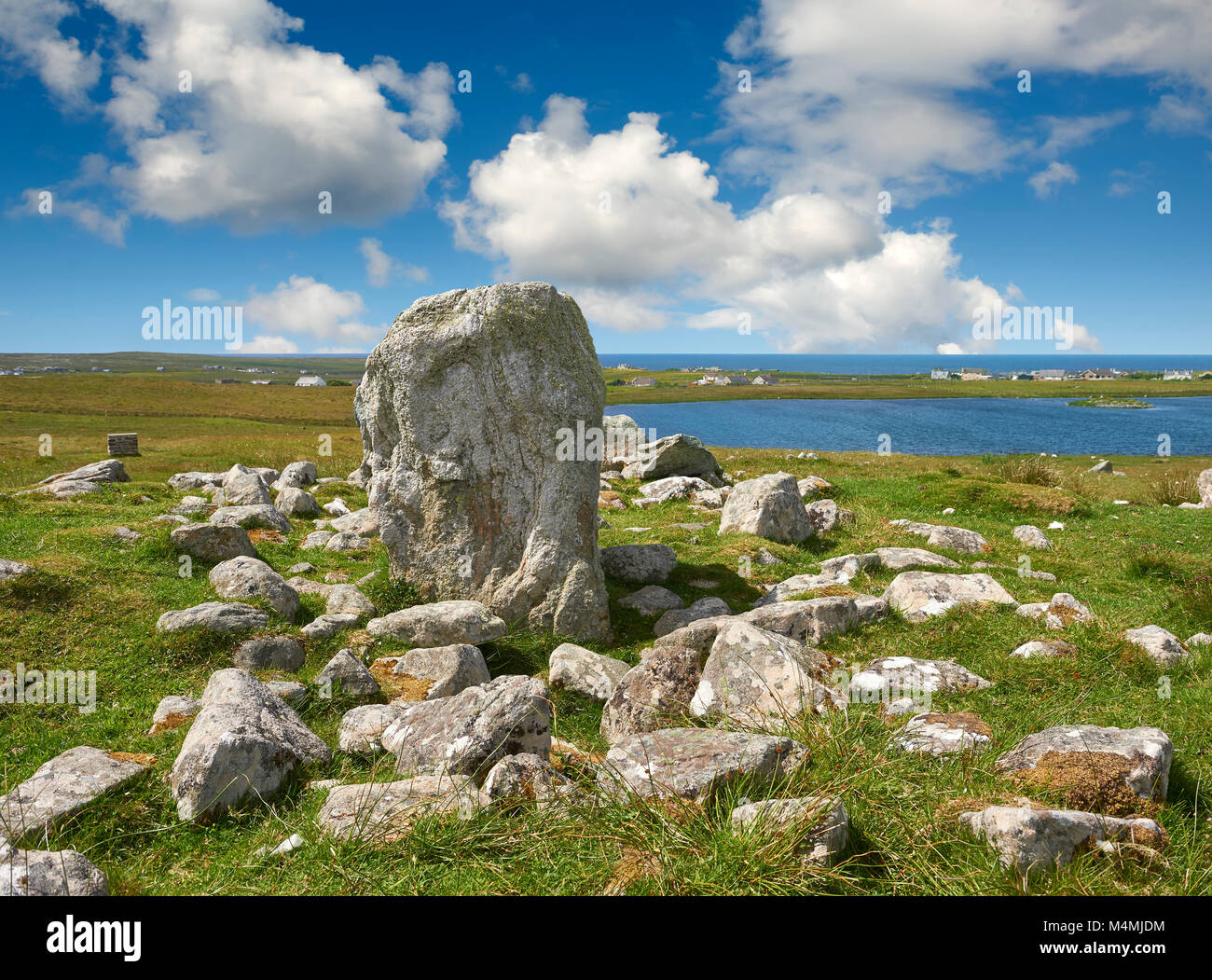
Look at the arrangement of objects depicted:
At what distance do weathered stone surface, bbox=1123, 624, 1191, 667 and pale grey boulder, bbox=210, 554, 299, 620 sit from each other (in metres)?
12.4

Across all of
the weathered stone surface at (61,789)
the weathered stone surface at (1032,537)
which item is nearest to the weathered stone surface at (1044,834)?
the weathered stone surface at (61,789)

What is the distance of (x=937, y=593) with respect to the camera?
39.7 ft

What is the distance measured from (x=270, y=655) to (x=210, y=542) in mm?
4203

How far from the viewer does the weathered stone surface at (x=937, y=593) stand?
38.7 feet

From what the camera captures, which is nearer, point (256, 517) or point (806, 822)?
point (806, 822)

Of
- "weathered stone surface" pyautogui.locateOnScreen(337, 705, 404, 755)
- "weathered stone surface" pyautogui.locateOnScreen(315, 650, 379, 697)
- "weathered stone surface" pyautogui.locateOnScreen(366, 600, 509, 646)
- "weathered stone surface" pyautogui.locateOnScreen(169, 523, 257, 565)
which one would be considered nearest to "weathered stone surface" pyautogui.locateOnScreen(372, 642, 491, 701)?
"weathered stone surface" pyautogui.locateOnScreen(315, 650, 379, 697)

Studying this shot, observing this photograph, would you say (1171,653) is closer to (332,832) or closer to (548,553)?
(548,553)

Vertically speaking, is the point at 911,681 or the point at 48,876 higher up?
the point at 48,876

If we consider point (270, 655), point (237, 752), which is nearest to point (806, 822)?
point (237, 752)

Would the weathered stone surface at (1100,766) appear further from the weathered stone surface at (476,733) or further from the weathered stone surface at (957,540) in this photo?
the weathered stone surface at (957,540)

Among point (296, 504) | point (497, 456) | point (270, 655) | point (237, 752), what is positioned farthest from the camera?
point (296, 504)

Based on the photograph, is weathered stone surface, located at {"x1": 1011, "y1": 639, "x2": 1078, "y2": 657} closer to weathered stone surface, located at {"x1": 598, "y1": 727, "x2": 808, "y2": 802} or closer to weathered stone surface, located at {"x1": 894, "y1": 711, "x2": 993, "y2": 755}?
weathered stone surface, located at {"x1": 894, "y1": 711, "x2": 993, "y2": 755}

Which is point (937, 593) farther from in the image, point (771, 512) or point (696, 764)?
point (696, 764)

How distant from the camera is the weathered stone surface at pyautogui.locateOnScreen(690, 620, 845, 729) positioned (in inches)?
300
